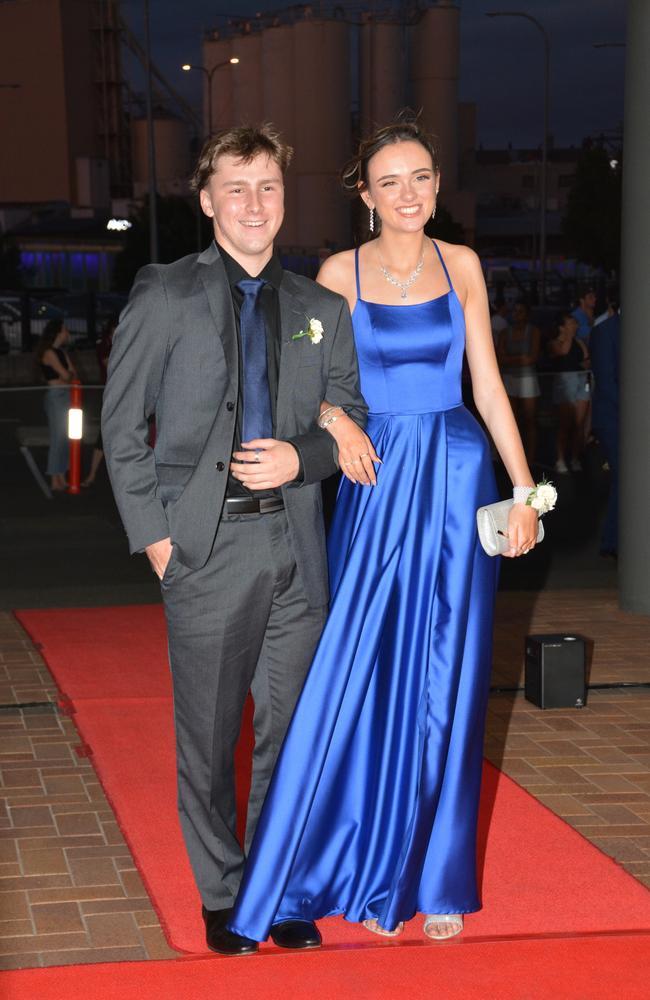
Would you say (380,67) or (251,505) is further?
(380,67)

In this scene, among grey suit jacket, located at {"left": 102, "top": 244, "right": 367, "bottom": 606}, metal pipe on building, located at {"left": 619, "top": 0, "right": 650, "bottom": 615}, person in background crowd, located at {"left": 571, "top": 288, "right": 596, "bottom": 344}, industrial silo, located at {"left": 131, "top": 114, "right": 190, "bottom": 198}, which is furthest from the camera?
industrial silo, located at {"left": 131, "top": 114, "right": 190, "bottom": 198}

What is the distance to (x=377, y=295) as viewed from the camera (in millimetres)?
3809

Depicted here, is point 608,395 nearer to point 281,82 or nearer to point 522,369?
point 522,369

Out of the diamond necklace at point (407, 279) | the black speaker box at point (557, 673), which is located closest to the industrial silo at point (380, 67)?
the black speaker box at point (557, 673)

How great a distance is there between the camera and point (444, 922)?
12.5 ft

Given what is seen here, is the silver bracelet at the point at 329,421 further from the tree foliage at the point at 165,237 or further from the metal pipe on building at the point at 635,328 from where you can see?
the tree foliage at the point at 165,237

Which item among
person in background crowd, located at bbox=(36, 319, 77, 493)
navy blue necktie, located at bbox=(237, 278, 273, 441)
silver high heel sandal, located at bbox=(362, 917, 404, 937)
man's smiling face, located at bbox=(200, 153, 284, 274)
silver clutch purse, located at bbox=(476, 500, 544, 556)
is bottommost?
silver high heel sandal, located at bbox=(362, 917, 404, 937)

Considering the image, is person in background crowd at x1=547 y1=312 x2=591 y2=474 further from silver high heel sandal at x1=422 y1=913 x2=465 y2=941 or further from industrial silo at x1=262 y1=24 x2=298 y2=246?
industrial silo at x1=262 y1=24 x2=298 y2=246

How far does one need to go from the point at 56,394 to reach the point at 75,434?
0.41m

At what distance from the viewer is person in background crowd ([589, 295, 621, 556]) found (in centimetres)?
939

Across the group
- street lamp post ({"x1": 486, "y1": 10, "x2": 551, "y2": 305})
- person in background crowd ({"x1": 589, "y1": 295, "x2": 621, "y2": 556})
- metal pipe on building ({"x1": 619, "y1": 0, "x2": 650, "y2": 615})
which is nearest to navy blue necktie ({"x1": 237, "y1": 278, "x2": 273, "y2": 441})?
metal pipe on building ({"x1": 619, "y1": 0, "x2": 650, "y2": 615})

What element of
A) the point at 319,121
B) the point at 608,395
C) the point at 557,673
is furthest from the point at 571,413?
the point at 319,121

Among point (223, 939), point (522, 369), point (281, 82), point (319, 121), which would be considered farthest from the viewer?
point (281, 82)

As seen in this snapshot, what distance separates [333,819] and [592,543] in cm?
726
